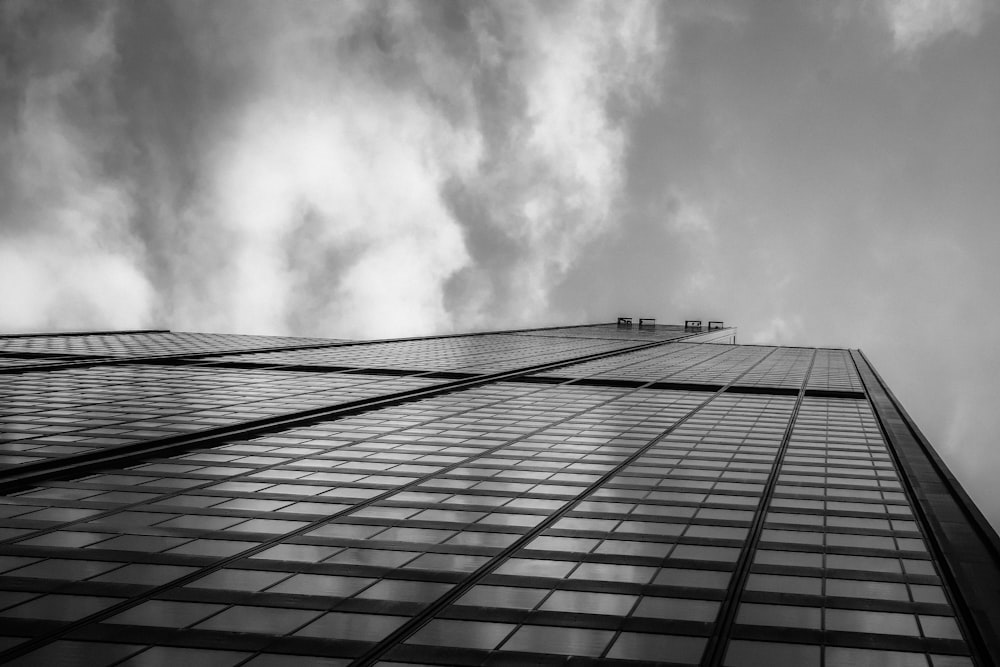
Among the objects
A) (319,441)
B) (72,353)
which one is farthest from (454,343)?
(319,441)

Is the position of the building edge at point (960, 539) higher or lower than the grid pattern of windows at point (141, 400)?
lower

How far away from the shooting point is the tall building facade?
79.1ft

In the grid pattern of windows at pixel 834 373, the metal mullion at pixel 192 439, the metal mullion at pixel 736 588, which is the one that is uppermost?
the grid pattern of windows at pixel 834 373

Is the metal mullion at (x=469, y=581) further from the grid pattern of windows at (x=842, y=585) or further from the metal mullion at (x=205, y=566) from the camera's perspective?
the grid pattern of windows at (x=842, y=585)

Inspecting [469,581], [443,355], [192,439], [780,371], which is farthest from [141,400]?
[780,371]

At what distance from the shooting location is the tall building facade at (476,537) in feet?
79.1

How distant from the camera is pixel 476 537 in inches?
1379

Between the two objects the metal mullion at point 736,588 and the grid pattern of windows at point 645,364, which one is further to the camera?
the grid pattern of windows at point 645,364

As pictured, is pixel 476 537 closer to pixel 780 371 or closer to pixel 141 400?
pixel 141 400

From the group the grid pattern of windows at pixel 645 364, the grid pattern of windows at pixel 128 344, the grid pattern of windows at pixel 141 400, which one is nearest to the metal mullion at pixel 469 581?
the grid pattern of windows at pixel 141 400

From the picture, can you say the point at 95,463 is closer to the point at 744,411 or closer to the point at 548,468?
the point at 548,468

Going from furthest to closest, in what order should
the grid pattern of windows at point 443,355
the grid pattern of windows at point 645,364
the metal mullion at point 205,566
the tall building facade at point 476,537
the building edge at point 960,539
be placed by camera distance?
the grid pattern of windows at point 443,355 < the grid pattern of windows at point 645,364 < the building edge at point 960,539 < the tall building facade at point 476,537 < the metal mullion at point 205,566

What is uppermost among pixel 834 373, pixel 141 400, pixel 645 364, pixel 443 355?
pixel 443 355

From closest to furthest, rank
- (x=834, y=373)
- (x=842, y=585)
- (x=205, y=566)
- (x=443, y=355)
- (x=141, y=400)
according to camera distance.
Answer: (x=842, y=585)
(x=205, y=566)
(x=141, y=400)
(x=834, y=373)
(x=443, y=355)
